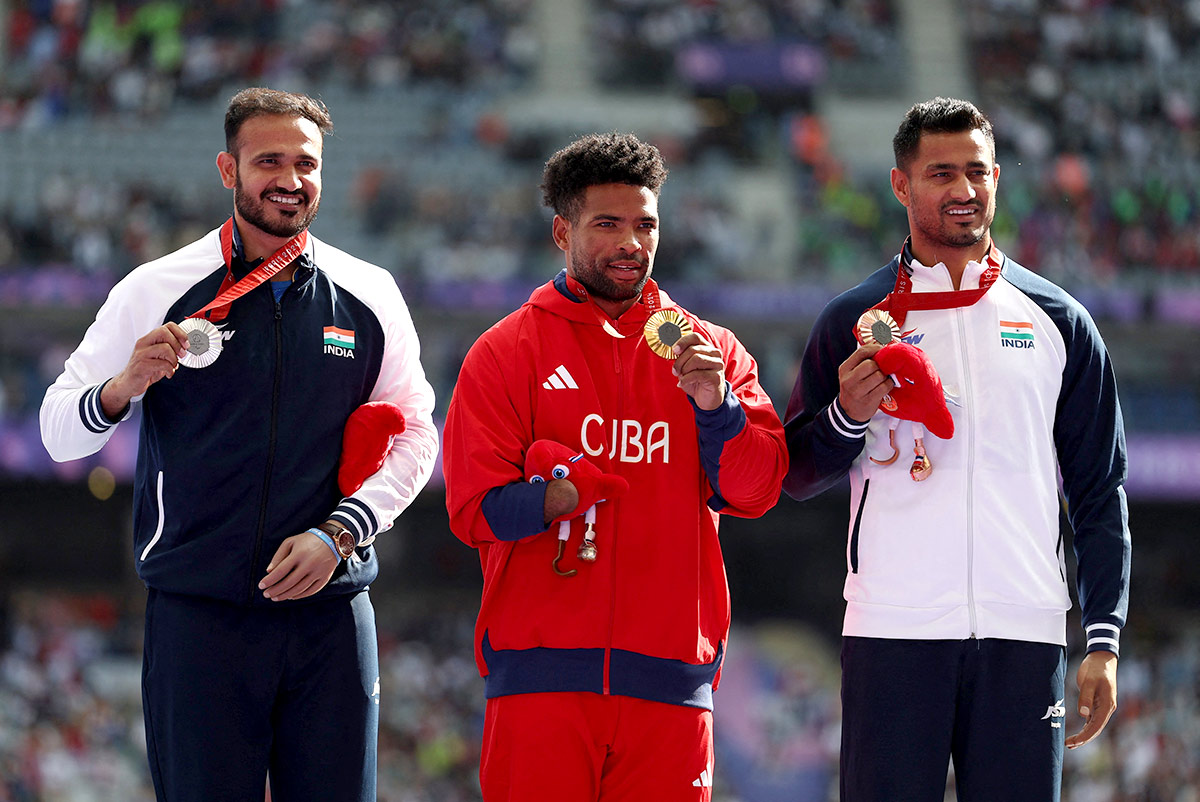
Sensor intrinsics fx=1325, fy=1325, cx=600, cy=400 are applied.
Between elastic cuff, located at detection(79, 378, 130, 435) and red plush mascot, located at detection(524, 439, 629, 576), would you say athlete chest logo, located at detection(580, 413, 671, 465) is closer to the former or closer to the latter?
red plush mascot, located at detection(524, 439, 629, 576)

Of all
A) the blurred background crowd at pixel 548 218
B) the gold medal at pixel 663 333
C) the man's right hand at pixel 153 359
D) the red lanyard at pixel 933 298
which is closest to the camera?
the gold medal at pixel 663 333

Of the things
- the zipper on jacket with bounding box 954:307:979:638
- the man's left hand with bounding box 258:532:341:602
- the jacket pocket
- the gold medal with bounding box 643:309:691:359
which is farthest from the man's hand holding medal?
the jacket pocket

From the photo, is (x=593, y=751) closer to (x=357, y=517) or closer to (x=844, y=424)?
(x=357, y=517)

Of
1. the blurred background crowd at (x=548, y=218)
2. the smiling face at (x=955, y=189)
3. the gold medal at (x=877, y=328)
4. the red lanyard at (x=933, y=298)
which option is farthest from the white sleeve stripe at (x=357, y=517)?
the blurred background crowd at (x=548, y=218)

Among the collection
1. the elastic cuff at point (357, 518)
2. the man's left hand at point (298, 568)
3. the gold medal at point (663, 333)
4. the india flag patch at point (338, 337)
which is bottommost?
the man's left hand at point (298, 568)

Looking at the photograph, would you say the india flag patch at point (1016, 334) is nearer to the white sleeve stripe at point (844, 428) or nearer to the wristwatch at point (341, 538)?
the white sleeve stripe at point (844, 428)

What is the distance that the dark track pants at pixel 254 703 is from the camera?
3.05 meters

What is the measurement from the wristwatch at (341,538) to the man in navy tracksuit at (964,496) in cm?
108

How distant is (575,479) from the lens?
2922 mm

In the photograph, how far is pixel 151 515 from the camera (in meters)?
3.18

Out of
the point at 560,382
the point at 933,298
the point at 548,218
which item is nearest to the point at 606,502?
the point at 560,382

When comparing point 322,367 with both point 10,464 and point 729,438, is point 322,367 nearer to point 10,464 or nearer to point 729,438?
point 729,438

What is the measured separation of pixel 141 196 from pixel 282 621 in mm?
13524

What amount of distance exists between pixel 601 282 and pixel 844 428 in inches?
26.5
